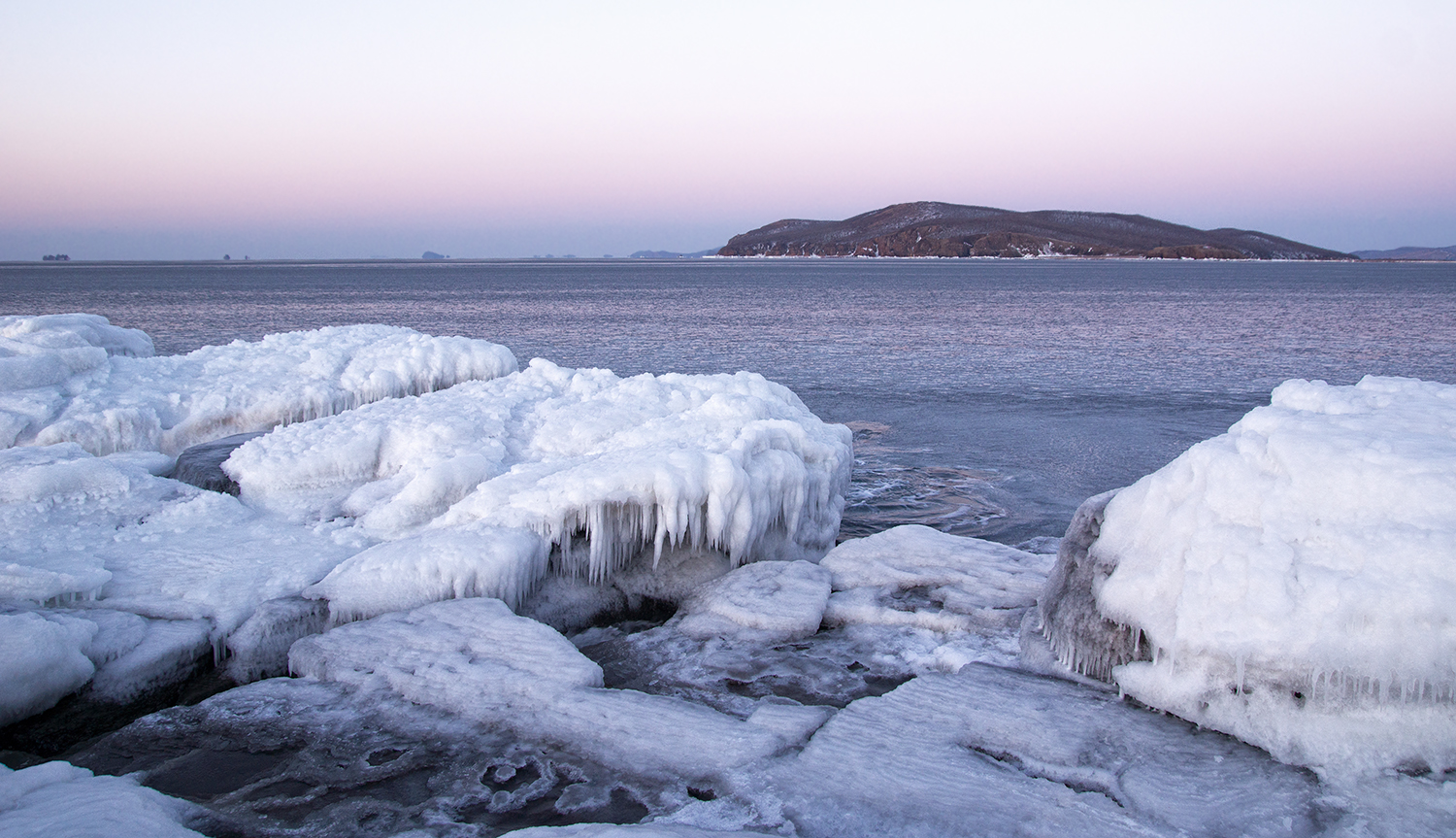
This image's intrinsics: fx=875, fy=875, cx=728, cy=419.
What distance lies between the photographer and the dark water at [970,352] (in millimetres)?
15906

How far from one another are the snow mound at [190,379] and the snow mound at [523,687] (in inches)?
268

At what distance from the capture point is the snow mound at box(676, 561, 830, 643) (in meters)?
7.84

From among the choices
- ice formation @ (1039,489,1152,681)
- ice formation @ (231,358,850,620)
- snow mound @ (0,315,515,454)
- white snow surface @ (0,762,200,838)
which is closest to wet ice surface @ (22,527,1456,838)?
ice formation @ (1039,489,1152,681)

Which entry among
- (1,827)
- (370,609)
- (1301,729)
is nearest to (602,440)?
(370,609)

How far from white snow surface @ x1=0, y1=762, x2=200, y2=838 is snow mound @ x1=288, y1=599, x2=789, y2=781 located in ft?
5.37

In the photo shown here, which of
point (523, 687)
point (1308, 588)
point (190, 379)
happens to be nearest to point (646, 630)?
point (523, 687)

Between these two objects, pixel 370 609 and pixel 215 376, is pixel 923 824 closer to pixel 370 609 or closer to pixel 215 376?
pixel 370 609

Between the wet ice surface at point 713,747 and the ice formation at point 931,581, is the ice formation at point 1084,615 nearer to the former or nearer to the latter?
the wet ice surface at point 713,747

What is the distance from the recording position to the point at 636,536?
925 cm

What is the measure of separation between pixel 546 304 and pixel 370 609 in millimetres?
58518

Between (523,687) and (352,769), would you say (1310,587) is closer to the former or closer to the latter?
(523,687)

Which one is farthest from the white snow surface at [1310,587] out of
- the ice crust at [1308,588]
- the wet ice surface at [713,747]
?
the wet ice surface at [713,747]

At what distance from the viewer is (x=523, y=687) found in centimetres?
636

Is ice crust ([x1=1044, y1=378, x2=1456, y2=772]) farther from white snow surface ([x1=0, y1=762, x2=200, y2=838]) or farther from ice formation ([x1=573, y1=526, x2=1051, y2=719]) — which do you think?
white snow surface ([x1=0, y1=762, x2=200, y2=838])
